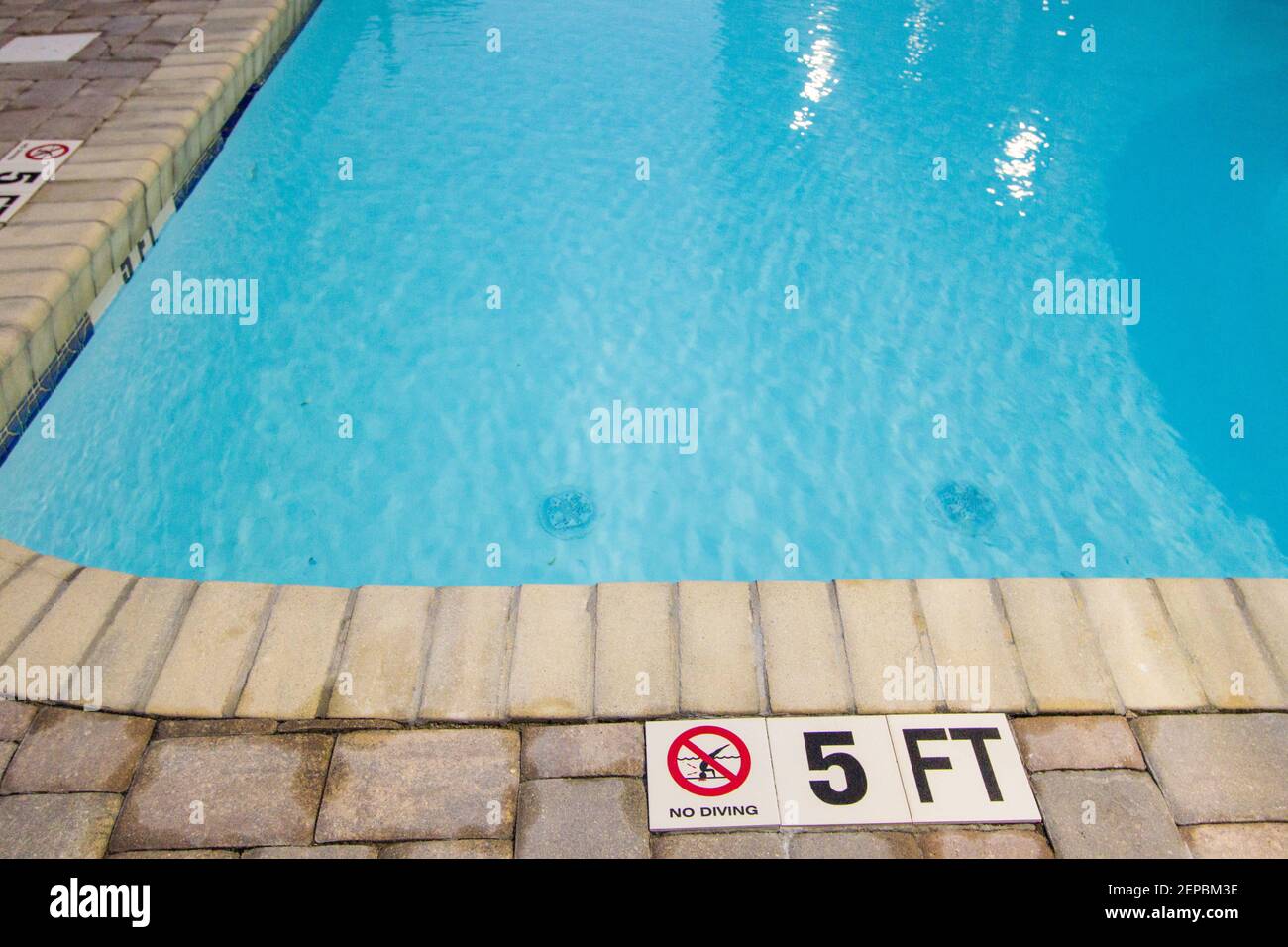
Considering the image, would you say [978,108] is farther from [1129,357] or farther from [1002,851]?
[1002,851]

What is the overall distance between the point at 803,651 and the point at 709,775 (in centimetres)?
58

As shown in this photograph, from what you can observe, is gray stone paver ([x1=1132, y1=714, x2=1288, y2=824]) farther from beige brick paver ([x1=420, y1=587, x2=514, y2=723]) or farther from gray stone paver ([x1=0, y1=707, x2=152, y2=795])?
gray stone paver ([x1=0, y1=707, x2=152, y2=795])

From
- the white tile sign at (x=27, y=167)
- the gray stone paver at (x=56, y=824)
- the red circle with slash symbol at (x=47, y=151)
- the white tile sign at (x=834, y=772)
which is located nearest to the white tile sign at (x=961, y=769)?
the white tile sign at (x=834, y=772)

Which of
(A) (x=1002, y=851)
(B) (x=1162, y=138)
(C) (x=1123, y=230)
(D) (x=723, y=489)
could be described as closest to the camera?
(A) (x=1002, y=851)

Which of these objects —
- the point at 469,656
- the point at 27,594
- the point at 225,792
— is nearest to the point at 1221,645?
the point at 469,656

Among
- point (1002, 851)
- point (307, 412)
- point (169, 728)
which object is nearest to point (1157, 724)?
point (1002, 851)

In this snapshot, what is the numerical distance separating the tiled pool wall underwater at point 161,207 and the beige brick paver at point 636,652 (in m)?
3.24

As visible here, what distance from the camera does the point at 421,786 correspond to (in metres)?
2.53

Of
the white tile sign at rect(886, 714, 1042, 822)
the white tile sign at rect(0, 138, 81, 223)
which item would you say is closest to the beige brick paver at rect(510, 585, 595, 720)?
the white tile sign at rect(886, 714, 1042, 822)

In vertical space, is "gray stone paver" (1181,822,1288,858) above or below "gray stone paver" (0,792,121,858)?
below

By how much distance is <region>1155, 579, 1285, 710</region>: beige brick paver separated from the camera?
2799mm

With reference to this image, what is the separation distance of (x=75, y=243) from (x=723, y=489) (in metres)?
3.87

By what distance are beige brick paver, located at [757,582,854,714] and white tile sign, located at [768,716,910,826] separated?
2.4 inches
